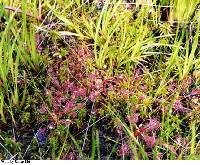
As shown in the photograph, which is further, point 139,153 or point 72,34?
point 72,34

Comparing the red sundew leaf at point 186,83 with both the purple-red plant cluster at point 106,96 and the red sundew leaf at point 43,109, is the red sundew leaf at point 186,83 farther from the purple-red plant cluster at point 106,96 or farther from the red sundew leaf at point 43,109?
the red sundew leaf at point 43,109

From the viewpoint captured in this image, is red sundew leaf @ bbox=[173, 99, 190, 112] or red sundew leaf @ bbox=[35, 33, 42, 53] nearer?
red sundew leaf @ bbox=[173, 99, 190, 112]

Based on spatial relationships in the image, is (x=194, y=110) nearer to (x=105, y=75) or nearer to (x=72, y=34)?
(x=105, y=75)

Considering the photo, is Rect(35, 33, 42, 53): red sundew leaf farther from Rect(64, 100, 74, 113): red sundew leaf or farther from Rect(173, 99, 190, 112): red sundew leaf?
Rect(173, 99, 190, 112): red sundew leaf

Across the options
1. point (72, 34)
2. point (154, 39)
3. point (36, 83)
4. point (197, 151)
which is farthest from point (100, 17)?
point (197, 151)

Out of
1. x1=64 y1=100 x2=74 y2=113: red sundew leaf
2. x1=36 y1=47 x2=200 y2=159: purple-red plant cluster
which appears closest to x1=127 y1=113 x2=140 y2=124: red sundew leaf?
x1=36 y1=47 x2=200 y2=159: purple-red plant cluster

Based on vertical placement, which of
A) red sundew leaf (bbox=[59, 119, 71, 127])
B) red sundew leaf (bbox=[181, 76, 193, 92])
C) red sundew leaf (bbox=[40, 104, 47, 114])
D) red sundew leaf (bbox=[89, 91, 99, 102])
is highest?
red sundew leaf (bbox=[181, 76, 193, 92])

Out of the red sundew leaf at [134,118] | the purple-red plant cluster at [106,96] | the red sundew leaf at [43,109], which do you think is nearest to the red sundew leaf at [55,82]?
the purple-red plant cluster at [106,96]

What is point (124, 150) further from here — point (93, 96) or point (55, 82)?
point (55, 82)
